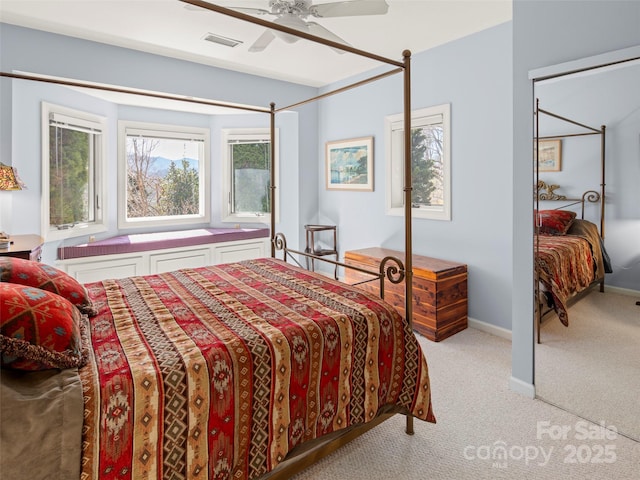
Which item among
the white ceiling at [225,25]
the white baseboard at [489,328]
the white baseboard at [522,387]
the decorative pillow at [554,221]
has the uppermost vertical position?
the white ceiling at [225,25]

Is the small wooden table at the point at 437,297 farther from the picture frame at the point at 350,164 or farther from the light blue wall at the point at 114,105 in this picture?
the light blue wall at the point at 114,105

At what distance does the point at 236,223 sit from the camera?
5.38m

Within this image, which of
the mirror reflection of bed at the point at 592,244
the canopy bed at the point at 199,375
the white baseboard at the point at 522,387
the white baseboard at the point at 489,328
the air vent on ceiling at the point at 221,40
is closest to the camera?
the canopy bed at the point at 199,375

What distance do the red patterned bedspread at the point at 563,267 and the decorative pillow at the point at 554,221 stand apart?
0.12 ft

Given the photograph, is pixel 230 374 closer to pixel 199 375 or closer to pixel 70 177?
pixel 199 375

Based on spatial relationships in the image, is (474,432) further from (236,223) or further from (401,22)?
(236,223)

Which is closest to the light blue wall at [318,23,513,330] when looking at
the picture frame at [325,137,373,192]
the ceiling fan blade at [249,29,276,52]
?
the picture frame at [325,137,373,192]

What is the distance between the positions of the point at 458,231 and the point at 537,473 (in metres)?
2.24

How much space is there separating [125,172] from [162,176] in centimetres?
47

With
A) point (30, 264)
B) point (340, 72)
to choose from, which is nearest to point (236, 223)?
point (340, 72)

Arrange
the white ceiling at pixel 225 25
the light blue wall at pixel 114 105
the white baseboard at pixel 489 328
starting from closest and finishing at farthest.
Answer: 1. the white ceiling at pixel 225 25
2. the light blue wall at pixel 114 105
3. the white baseboard at pixel 489 328

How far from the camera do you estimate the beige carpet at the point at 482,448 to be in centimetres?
177

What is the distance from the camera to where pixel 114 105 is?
4496 millimetres

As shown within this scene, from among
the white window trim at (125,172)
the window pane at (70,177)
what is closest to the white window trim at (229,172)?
the white window trim at (125,172)
